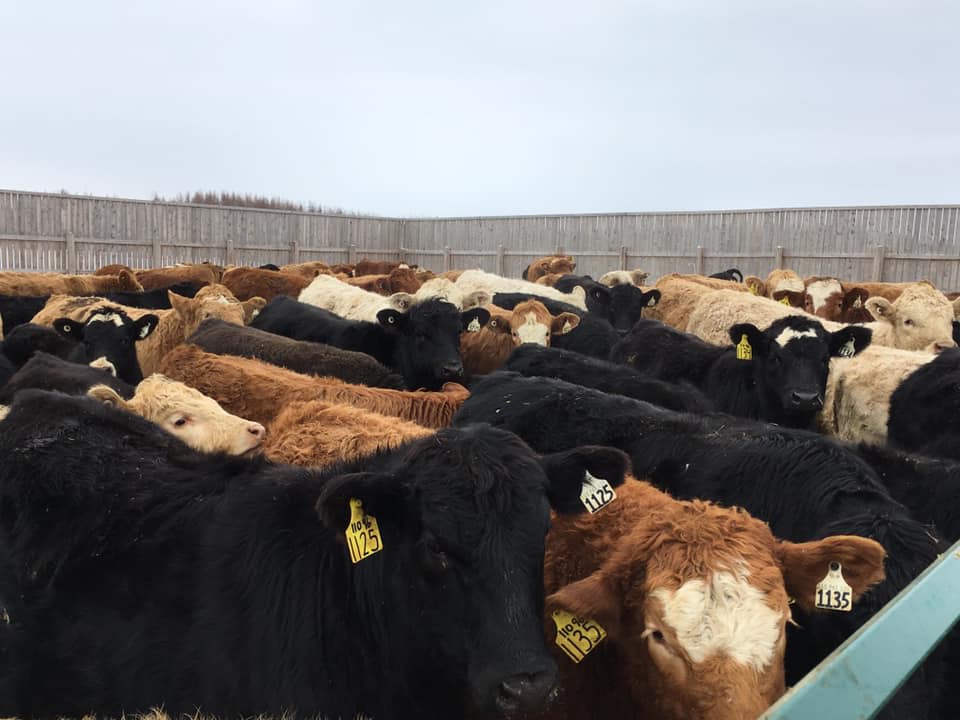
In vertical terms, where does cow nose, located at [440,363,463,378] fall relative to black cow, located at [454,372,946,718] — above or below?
below

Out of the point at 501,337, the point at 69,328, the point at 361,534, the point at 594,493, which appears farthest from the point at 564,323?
the point at 361,534

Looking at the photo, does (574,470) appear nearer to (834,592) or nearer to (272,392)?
(834,592)

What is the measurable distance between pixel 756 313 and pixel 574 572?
24.8 feet

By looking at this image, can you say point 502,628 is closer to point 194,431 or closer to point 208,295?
point 194,431

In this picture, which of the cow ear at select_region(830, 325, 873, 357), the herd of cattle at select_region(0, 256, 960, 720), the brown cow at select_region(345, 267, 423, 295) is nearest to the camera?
the herd of cattle at select_region(0, 256, 960, 720)

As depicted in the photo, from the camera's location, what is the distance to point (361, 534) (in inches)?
97.1

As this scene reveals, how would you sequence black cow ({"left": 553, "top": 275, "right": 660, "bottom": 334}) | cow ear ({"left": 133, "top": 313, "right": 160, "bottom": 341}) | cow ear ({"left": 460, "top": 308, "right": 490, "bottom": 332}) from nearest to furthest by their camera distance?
cow ear ({"left": 133, "top": 313, "right": 160, "bottom": 341})
cow ear ({"left": 460, "top": 308, "right": 490, "bottom": 332})
black cow ({"left": 553, "top": 275, "right": 660, "bottom": 334})

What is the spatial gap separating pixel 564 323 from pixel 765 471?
5.86 metres

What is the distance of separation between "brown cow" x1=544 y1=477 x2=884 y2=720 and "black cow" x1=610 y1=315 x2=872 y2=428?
11.7ft

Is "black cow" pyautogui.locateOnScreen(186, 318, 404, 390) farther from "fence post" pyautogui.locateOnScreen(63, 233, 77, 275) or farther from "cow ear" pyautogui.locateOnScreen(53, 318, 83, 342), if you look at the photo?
"fence post" pyautogui.locateOnScreen(63, 233, 77, 275)

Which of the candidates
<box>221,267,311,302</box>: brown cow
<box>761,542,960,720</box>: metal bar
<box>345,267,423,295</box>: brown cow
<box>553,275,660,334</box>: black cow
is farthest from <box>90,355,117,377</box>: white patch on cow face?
<box>345,267,423,295</box>: brown cow

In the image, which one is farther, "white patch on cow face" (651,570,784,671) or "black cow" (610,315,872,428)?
"black cow" (610,315,872,428)

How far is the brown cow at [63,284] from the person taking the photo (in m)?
12.4

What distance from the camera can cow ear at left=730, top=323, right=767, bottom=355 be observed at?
6297 mm
